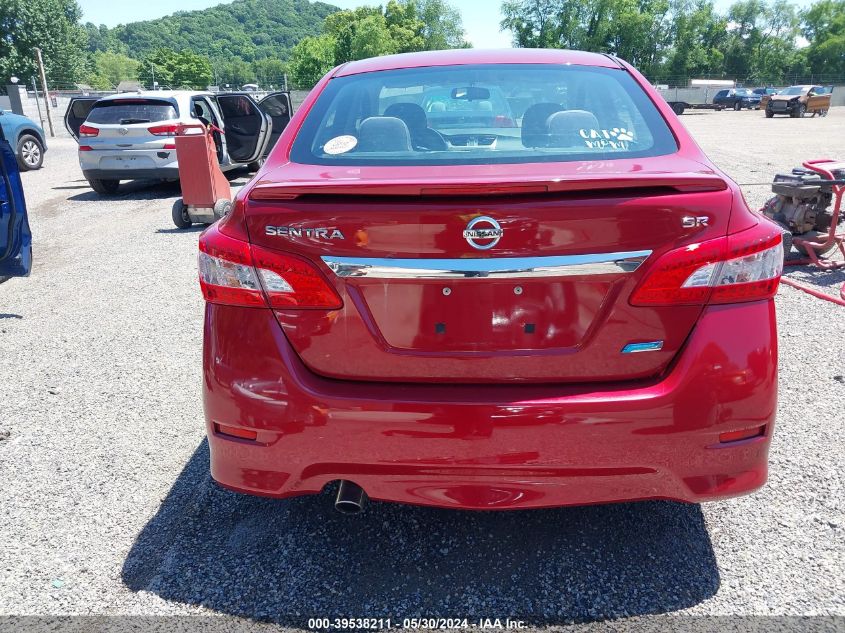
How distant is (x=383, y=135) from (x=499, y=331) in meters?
1.01

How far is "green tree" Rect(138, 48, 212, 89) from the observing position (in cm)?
11269

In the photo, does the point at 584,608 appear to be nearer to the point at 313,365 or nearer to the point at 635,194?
the point at 313,365

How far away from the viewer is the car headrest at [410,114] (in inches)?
113

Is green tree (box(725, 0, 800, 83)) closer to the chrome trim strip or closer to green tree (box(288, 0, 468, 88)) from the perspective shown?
green tree (box(288, 0, 468, 88))

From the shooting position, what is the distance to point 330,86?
310cm

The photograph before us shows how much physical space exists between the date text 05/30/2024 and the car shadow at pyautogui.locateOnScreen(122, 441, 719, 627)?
3cm

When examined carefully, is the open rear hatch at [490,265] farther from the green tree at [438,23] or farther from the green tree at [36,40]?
the green tree at [438,23]

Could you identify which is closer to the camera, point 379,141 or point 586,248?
point 586,248

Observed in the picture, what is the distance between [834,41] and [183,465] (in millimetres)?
111782

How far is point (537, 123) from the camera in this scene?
2711 mm

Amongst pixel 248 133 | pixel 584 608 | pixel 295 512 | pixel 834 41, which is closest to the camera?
pixel 584 608

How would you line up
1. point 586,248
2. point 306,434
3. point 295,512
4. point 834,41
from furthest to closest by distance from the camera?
1. point 834,41
2. point 295,512
3. point 306,434
4. point 586,248

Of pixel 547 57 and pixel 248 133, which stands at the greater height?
pixel 547 57

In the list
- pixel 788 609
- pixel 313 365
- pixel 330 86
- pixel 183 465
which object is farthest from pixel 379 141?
pixel 788 609
